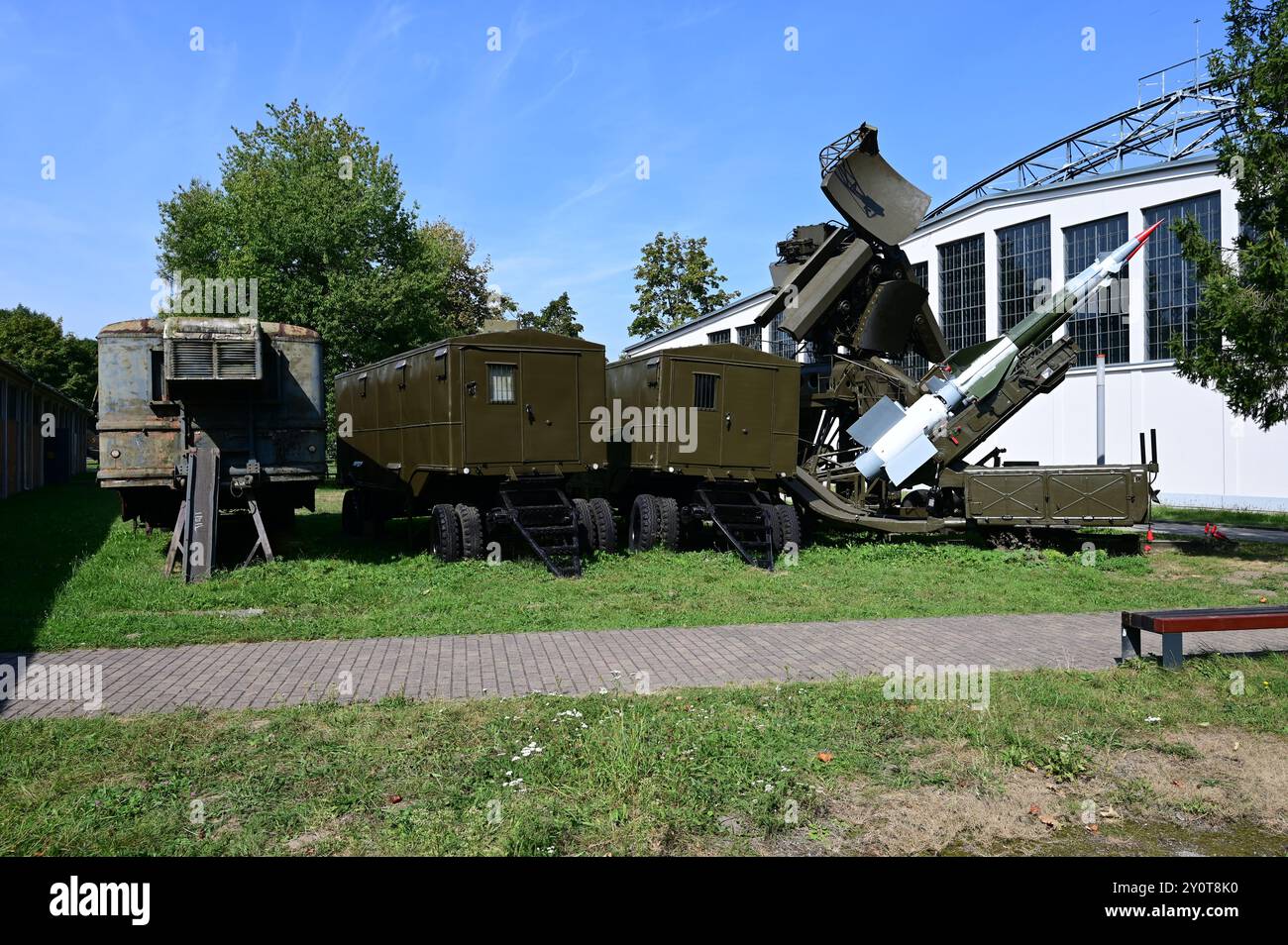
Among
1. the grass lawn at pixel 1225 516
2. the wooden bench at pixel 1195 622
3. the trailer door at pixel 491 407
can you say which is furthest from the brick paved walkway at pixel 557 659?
the grass lawn at pixel 1225 516

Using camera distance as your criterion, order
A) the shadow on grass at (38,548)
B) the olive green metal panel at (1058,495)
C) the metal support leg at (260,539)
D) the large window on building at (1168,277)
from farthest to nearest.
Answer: the large window on building at (1168,277), the olive green metal panel at (1058,495), the metal support leg at (260,539), the shadow on grass at (38,548)

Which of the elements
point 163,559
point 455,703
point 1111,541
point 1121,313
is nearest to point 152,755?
point 455,703

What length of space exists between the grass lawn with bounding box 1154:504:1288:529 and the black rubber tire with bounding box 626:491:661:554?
15.7 m

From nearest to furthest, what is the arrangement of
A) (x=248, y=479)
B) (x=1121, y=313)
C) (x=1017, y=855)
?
(x=1017, y=855)
(x=248, y=479)
(x=1121, y=313)

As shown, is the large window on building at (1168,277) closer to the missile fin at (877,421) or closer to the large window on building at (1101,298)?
the large window on building at (1101,298)

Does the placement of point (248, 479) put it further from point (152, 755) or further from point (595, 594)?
point (152, 755)

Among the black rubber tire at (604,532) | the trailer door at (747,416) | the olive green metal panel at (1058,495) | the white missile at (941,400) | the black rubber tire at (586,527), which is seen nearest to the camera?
the black rubber tire at (586,527)

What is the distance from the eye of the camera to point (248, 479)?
556 inches

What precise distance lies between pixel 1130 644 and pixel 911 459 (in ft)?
33.4

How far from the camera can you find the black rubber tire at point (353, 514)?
19.8 meters

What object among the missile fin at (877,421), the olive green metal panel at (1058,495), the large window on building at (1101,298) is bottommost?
the olive green metal panel at (1058,495)

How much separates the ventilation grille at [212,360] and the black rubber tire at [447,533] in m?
3.44

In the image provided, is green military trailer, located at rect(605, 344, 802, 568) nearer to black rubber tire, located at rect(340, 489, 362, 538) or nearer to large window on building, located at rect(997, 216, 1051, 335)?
black rubber tire, located at rect(340, 489, 362, 538)

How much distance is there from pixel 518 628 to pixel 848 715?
4400 mm
